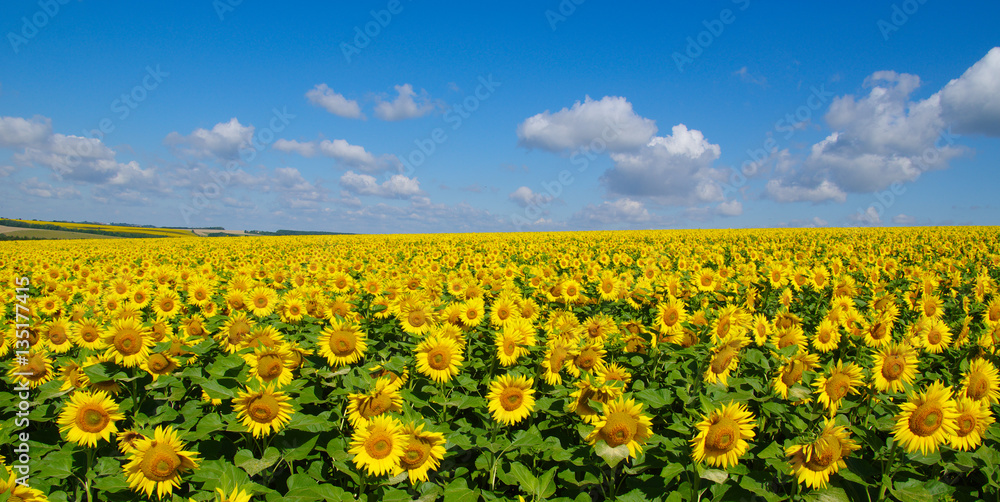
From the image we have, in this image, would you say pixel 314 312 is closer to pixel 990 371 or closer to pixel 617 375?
pixel 617 375

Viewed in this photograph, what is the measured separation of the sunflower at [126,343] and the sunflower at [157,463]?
1.12 meters

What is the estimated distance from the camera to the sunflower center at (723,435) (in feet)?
8.39

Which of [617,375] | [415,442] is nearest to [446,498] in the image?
[415,442]

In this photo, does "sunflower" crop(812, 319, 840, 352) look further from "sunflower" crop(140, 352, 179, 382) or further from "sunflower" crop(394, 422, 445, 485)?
"sunflower" crop(140, 352, 179, 382)

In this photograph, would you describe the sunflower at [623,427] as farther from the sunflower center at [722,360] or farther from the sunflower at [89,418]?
the sunflower at [89,418]

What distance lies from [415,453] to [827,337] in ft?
14.7

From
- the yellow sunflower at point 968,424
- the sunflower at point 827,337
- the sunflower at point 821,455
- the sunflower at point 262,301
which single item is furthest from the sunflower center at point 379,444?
the sunflower at point 827,337

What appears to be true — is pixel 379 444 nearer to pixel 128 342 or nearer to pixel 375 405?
pixel 375 405

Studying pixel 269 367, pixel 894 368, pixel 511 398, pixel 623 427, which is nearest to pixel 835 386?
pixel 894 368

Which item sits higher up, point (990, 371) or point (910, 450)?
point (990, 371)

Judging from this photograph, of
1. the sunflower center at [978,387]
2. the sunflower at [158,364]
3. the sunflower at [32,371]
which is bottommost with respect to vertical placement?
the sunflower at [32,371]

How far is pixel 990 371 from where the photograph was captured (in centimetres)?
324

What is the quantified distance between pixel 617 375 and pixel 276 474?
9.29ft

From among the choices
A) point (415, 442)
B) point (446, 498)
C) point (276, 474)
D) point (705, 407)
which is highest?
point (705, 407)
